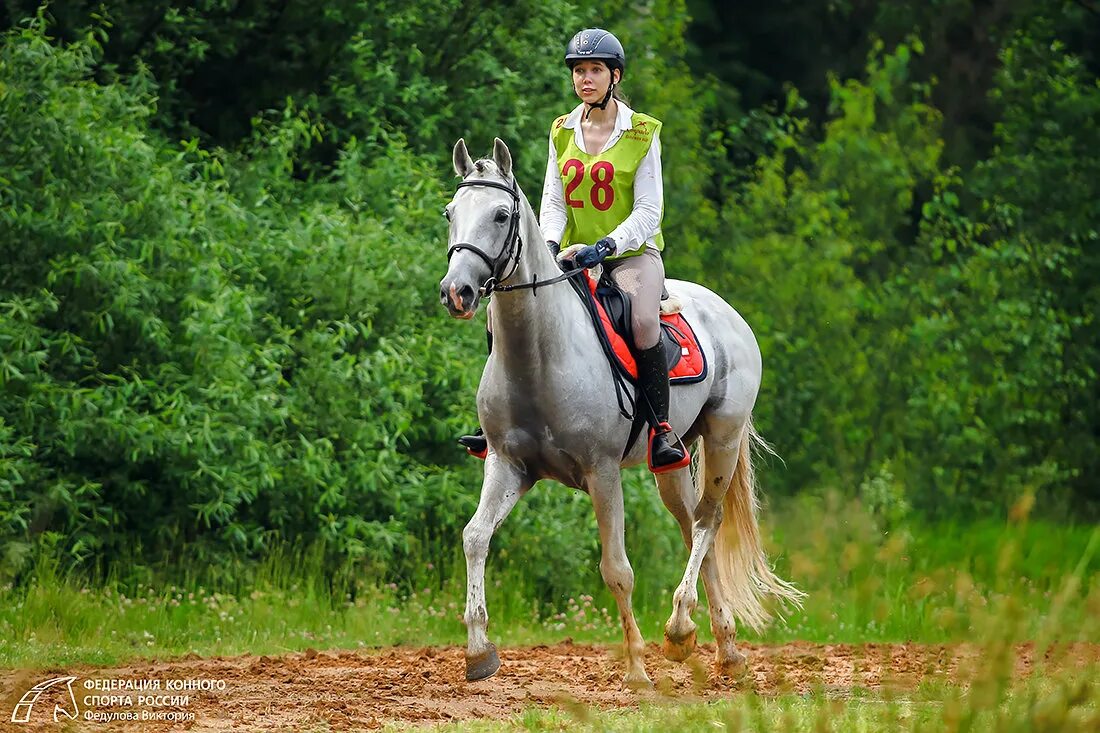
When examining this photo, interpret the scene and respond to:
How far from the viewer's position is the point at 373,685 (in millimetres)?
7621

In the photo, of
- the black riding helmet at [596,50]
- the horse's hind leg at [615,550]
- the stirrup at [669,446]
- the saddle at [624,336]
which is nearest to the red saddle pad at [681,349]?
the saddle at [624,336]

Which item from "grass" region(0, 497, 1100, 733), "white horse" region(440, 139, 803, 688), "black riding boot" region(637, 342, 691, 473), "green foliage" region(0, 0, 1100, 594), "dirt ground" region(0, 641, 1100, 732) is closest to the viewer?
"dirt ground" region(0, 641, 1100, 732)

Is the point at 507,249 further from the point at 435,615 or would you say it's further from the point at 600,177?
the point at 435,615

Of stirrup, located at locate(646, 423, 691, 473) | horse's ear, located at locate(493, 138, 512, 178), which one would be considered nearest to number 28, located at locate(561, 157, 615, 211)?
horse's ear, located at locate(493, 138, 512, 178)

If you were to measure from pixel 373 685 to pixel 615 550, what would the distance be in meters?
1.41

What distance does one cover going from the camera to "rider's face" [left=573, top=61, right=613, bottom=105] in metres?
7.64

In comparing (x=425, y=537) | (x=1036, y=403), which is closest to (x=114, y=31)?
(x=425, y=537)

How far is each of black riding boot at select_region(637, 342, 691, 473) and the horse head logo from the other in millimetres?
3009

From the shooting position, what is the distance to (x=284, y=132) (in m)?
13.0

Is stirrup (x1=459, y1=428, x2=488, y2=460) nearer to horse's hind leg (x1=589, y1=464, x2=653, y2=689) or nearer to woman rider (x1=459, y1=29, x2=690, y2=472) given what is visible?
woman rider (x1=459, y1=29, x2=690, y2=472)

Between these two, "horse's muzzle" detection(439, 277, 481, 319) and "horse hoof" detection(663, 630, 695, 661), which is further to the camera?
"horse hoof" detection(663, 630, 695, 661)

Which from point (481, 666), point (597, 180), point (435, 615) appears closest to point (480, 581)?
point (481, 666)

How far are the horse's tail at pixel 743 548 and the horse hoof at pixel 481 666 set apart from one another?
91.0 inches

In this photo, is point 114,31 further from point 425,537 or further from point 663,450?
point 663,450
